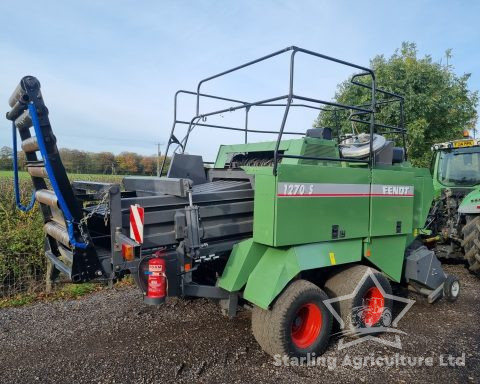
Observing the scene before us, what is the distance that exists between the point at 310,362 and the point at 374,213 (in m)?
1.58

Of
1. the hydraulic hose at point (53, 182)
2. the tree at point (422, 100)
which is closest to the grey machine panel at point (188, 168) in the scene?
the hydraulic hose at point (53, 182)

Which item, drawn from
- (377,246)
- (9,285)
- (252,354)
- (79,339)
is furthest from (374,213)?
(9,285)

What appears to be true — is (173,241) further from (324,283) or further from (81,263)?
(324,283)

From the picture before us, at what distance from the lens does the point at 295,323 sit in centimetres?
358

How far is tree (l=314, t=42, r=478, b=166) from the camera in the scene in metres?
11.2

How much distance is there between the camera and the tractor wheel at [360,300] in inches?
149

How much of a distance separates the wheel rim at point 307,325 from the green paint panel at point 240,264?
1.99ft

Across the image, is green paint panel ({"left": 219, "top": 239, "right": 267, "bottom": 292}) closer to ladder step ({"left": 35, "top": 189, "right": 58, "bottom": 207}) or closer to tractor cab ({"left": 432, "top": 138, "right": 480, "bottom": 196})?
ladder step ({"left": 35, "top": 189, "right": 58, "bottom": 207})

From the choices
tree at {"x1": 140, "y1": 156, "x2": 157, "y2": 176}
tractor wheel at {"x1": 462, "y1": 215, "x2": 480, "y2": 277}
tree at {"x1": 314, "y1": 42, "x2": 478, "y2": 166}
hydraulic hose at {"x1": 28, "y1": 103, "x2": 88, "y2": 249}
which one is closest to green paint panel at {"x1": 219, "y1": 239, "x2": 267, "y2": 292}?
hydraulic hose at {"x1": 28, "y1": 103, "x2": 88, "y2": 249}

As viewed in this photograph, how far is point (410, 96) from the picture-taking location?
11.3m

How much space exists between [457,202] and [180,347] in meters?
5.59

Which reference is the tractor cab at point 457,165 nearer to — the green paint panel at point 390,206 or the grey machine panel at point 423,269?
the grey machine panel at point 423,269

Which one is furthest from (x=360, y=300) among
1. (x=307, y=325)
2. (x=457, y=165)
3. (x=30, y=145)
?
(x=457, y=165)

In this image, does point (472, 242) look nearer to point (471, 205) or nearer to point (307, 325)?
point (471, 205)
